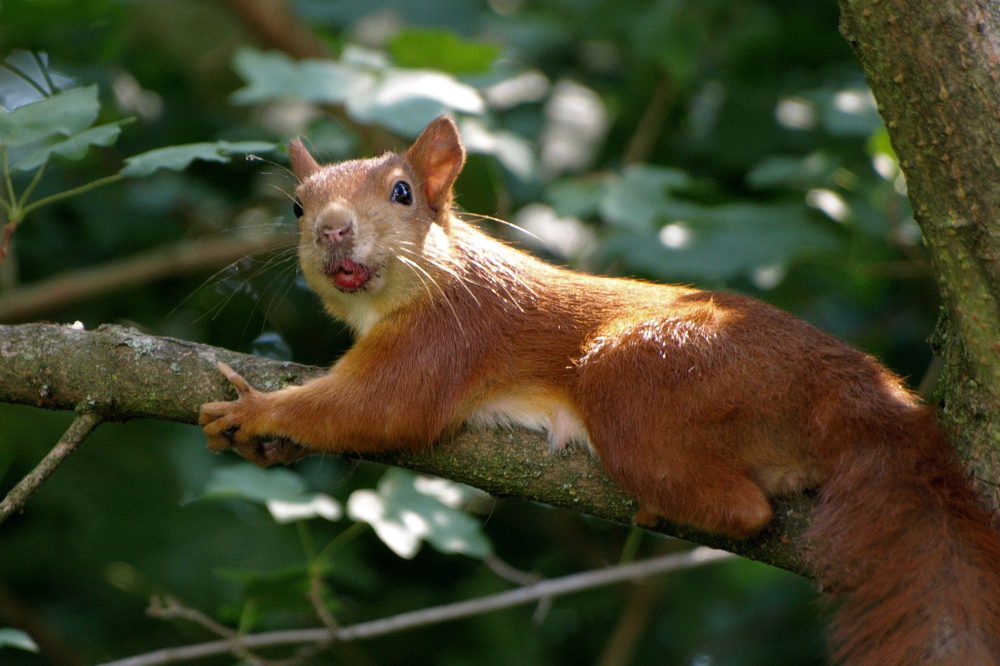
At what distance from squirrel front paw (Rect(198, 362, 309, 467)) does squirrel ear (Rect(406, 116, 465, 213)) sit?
1132 mm

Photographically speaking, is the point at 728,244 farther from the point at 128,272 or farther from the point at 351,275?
the point at 128,272

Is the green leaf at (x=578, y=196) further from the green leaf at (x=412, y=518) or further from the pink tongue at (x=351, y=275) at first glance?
the pink tongue at (x=351, y=275)

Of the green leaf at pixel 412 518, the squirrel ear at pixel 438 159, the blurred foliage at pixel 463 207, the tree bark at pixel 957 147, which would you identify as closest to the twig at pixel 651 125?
the blurred foliage at pixel 463 207

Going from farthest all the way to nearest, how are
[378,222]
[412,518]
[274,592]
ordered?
[412,518] < [274,592] < [378,222]

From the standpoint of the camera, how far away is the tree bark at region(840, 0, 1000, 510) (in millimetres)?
2428

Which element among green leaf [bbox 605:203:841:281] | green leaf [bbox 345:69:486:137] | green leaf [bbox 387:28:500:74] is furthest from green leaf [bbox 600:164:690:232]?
green leaf [bbox 387:28:500:74]

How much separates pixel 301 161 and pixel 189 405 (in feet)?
4.61

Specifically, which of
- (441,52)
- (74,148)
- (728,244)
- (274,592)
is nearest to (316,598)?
(274,592)

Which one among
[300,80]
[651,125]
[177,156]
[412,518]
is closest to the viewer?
[177,156]

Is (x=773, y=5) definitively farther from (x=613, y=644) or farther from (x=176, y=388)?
(x=176, y=388)

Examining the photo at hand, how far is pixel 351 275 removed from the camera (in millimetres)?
3516

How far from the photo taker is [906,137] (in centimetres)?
256

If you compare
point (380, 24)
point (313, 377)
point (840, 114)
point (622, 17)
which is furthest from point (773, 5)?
point (313, 377)

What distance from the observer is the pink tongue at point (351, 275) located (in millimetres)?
3500
